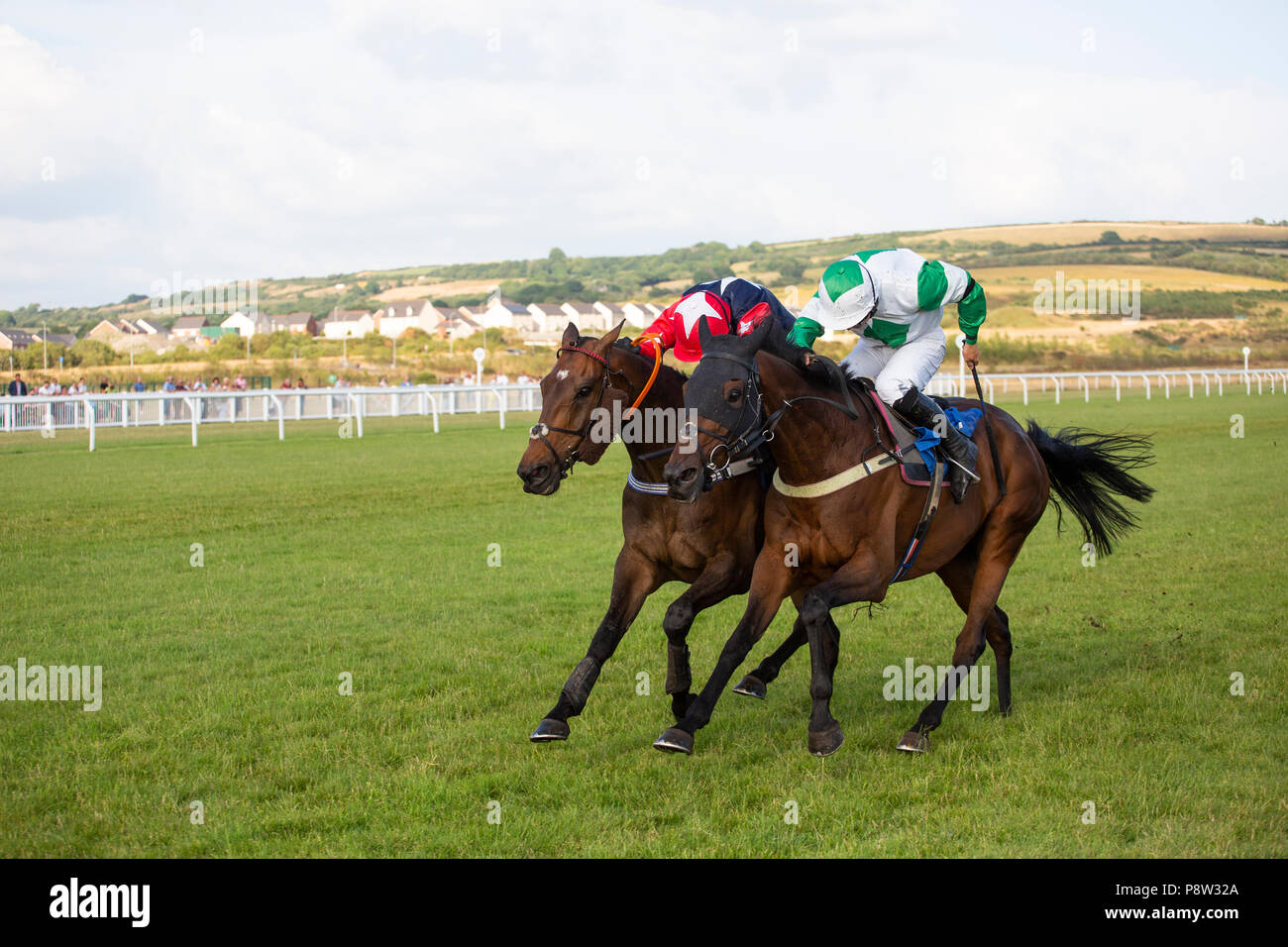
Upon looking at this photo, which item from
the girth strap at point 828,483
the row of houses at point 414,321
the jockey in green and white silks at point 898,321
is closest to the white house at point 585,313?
the row of houses at point 414,321

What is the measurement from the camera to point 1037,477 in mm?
6145

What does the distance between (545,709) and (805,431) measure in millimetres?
1912

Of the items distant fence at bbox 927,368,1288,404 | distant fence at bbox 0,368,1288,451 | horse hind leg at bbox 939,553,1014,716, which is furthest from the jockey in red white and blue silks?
distant fence at bbox 927,368,1288,404

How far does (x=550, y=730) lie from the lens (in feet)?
15.6

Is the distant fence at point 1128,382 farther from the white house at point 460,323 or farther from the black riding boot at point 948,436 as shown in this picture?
the white house at point 460,323

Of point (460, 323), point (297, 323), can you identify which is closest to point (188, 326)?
point (297, 323)

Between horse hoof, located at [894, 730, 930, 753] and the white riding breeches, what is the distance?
1493 mm

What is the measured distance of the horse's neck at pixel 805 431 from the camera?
465 centimetres

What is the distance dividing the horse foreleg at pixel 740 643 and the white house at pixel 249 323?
11187 cm

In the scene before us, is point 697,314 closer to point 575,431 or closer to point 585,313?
point 575,431

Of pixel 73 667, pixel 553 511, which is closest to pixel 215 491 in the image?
pixel 553 511

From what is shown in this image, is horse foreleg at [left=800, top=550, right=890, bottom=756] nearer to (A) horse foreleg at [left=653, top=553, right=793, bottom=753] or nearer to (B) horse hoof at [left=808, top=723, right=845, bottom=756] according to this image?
(B) horse hoof at [left=808, top=723, right=845, bottom=756]

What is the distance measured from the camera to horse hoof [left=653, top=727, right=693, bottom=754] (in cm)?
456
